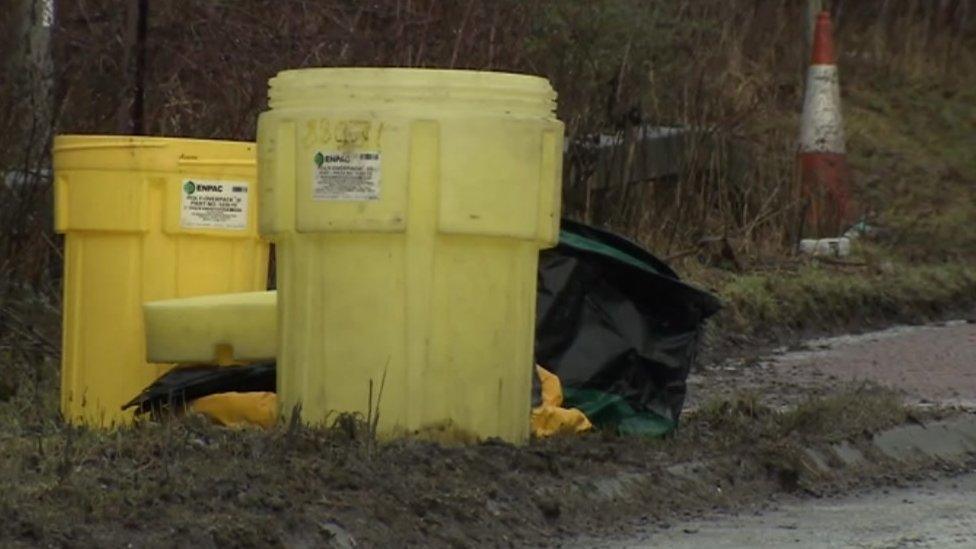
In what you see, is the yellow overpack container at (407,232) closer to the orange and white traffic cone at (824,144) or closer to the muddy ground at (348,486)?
the muddy ground at (348,486)

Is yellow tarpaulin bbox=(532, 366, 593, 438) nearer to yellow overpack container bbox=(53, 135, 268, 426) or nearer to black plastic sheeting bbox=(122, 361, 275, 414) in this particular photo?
black plastic sheeting bbox=(122, 361, 275, 414)

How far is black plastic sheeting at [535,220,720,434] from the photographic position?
6852mm

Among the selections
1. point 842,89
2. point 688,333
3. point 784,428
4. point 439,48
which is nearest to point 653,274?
point 688,333

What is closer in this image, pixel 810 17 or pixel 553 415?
pixel 553 415

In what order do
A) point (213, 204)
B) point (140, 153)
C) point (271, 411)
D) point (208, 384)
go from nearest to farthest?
point (271, 411) < point (208, 384) < point (140, 153) < point (213, 204)

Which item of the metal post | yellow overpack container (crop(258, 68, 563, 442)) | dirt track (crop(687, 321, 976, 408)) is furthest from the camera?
the metal post

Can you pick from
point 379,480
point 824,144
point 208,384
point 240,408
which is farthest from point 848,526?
point 824,144

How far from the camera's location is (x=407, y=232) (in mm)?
5891

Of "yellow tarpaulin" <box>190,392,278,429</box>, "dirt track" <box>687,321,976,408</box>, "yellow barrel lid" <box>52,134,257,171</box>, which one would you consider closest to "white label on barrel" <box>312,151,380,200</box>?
"yellow tarpaulin" <box>190,392,278,429</box>

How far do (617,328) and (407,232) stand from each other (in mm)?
1267

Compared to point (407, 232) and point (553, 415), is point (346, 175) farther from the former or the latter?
point (553, 415)

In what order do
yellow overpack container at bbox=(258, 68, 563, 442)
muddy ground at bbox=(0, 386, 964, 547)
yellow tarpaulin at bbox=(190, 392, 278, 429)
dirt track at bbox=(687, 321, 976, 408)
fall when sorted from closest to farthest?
muddy ground at bbox=(0, 386, 964, 547) → yellow overpack container at bbox=(258, 68, 563, 442) → yellow tarpaulin at bbox=(190, 392, 278, 429) → dirt track at bbox=(687, 321, 976, 408)

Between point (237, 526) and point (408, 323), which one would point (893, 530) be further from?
point (237, 526)

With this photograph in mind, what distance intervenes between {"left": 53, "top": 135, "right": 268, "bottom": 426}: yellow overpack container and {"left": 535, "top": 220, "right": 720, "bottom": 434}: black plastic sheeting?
108 cm
